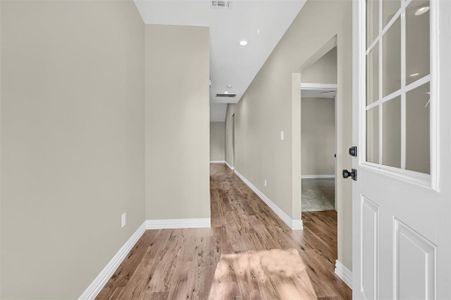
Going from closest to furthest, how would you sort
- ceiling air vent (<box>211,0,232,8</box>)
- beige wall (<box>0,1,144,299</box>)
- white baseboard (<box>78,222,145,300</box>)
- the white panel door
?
1. the white panel door
2. beige wall (<box>0,1,144,299</box>)
3. white baseboard (<box>78,222,145,300</box>)
4. ceiling air vent (<box>211,0,232,8</box>)

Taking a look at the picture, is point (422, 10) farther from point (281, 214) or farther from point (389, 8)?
point (281, 214)

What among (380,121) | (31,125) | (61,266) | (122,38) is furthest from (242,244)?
(122,38)

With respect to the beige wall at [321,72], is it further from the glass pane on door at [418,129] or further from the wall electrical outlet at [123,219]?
the wall electrical outlet at [123,219]

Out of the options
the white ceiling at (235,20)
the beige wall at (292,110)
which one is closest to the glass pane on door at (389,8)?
the beige wall at (292,110)

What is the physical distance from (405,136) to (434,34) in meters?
0.38

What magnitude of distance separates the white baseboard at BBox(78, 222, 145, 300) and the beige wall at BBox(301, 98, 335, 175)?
6.07m

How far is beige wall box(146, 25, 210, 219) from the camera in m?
2.64

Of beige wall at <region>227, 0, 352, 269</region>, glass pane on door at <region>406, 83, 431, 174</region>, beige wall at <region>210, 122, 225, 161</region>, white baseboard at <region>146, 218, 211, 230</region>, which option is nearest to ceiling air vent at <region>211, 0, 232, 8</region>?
beige wall at <region>227, 0, 352, 269</region>

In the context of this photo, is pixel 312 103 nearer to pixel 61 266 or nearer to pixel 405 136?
pixel 405 136

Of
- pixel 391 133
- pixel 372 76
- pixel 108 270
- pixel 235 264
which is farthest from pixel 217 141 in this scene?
pixel 391 133

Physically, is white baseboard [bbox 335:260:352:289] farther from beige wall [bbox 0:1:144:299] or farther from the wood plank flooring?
beige wall [bbox 0:1:144:299]

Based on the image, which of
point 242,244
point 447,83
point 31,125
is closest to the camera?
point 447,83

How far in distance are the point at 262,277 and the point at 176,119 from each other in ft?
6.52

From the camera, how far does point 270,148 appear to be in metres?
3.48
